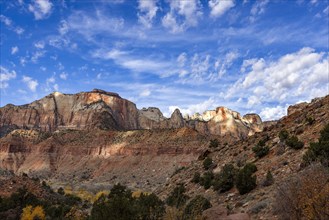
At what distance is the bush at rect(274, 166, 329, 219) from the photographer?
33.6 ft

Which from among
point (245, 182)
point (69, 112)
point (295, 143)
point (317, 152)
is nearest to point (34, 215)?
point (245, 182)

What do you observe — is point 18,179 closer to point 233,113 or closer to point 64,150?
point 64,150

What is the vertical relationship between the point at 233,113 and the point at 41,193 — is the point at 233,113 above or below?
above

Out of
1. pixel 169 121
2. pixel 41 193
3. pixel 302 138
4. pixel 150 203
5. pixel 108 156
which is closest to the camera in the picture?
pixel 150 203

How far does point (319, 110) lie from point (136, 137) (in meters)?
78.5

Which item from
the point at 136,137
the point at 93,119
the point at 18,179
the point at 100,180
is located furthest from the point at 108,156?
the point at 18,179

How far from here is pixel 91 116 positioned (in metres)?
142

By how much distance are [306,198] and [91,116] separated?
5318 inches

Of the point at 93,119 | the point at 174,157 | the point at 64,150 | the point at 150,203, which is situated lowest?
the point at 150,203

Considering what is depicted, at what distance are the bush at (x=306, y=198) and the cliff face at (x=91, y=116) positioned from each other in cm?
13220

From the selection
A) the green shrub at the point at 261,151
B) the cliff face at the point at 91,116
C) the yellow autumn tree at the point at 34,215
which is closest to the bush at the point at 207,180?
the green shrub at the point at 261,151

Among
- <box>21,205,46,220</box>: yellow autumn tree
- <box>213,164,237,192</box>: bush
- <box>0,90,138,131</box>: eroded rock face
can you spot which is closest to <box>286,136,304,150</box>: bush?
<box>213,164,237,192</box>: bush

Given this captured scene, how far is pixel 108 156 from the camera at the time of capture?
101 metres

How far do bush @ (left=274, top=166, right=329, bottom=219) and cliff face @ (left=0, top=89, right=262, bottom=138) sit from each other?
5205 inches
